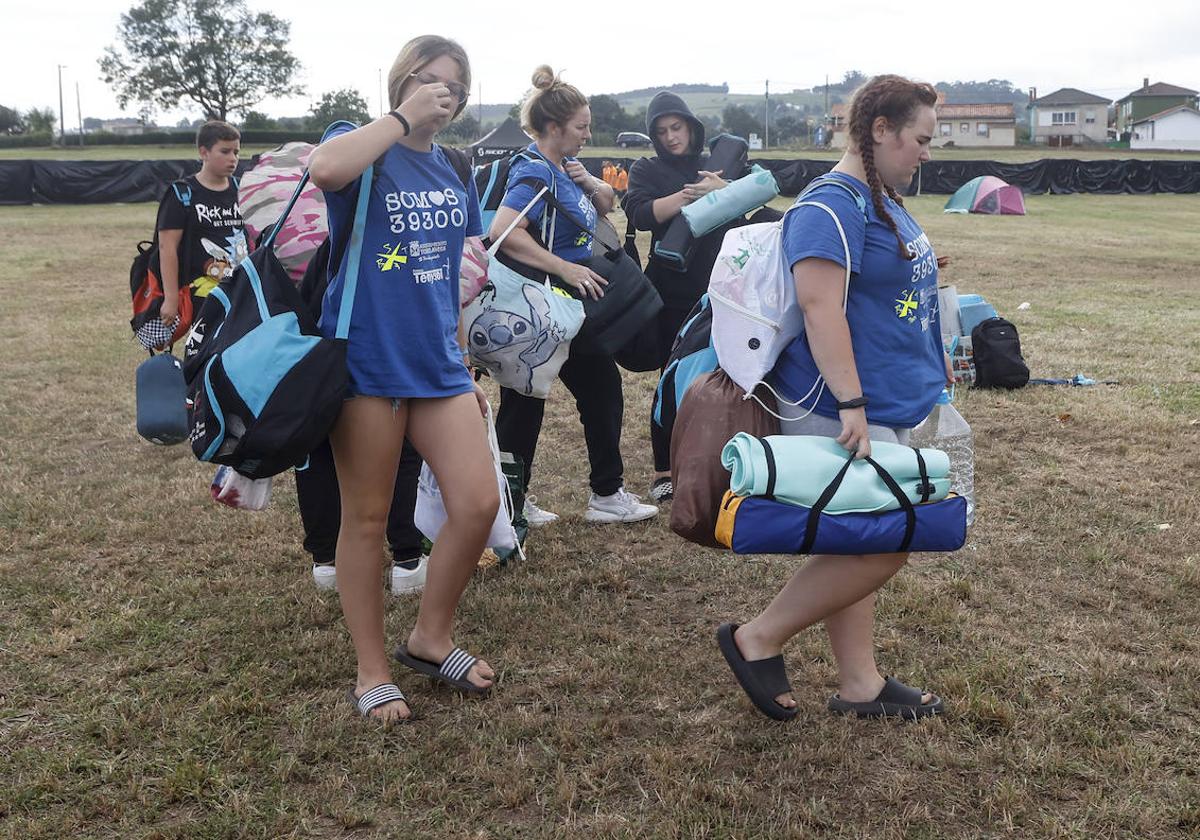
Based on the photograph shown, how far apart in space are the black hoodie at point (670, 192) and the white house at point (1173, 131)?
271 feet

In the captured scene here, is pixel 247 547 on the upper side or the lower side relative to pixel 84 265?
lower

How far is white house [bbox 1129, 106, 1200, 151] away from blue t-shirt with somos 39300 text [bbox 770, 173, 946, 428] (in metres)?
84.7

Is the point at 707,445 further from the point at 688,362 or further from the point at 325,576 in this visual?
the point at 325,576

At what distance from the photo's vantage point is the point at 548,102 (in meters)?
4.07

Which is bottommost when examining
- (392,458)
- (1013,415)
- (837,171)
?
(1013,415)

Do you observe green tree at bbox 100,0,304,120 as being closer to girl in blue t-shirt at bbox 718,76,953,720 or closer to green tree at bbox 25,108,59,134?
green tree at bbox 25,108,59,134

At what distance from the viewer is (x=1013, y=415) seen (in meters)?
6.46

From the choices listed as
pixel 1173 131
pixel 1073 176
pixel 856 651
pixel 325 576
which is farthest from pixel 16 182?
pixel 1173 131

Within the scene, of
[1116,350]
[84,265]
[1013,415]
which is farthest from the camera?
[84,265]

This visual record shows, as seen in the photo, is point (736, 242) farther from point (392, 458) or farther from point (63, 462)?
point (63, 462)

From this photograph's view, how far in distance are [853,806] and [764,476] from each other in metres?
0.87

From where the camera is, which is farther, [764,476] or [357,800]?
[357,800]

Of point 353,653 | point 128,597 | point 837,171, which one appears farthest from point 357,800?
point 837,171

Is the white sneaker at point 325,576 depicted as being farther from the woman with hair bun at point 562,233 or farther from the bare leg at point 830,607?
the bare leg at point 830,607
